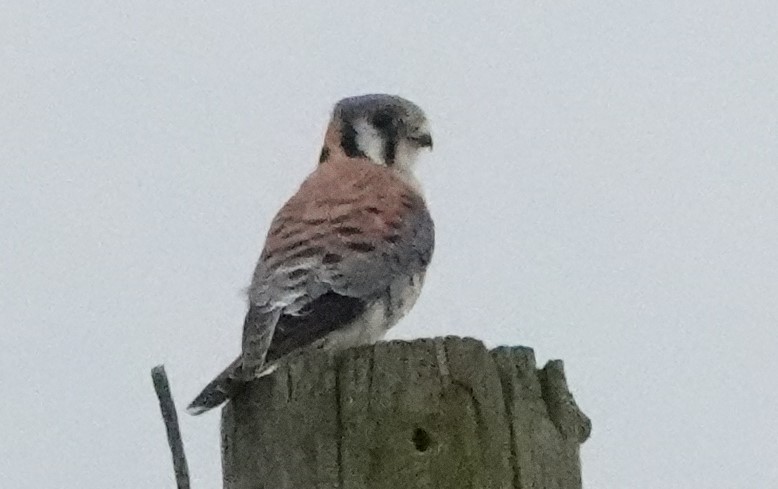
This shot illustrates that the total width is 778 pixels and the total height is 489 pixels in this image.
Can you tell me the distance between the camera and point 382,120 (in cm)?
544

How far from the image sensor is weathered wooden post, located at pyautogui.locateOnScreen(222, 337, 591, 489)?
2406 mm

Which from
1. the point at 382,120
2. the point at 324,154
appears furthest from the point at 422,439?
the point at 324,154

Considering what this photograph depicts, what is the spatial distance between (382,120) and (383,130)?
44 mm

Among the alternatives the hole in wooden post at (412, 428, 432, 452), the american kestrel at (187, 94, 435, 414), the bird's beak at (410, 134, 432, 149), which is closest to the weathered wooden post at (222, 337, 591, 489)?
the hole in wooden post at (412, 428, 432, 452)

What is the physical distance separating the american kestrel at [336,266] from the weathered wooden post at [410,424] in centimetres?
45

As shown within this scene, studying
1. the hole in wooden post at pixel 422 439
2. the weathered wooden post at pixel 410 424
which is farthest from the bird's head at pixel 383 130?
the hole in wooden post at pixel 422 439

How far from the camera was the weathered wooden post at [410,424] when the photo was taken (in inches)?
94.7

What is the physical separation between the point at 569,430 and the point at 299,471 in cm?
55

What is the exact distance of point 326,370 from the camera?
98.7 inches

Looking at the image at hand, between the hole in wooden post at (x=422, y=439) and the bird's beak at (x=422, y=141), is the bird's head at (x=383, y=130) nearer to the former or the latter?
the bird's beak at (x=422, y=141)

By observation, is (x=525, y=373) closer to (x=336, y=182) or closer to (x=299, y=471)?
(x=299, y=471)

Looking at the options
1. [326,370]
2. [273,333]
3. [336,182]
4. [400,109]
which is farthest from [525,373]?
[400,109]

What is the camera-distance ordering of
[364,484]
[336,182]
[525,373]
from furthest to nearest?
1. [336,182]
2. [525,373]
3. [364,484]

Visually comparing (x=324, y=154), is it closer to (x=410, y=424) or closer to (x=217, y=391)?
(x=217, y=391)
